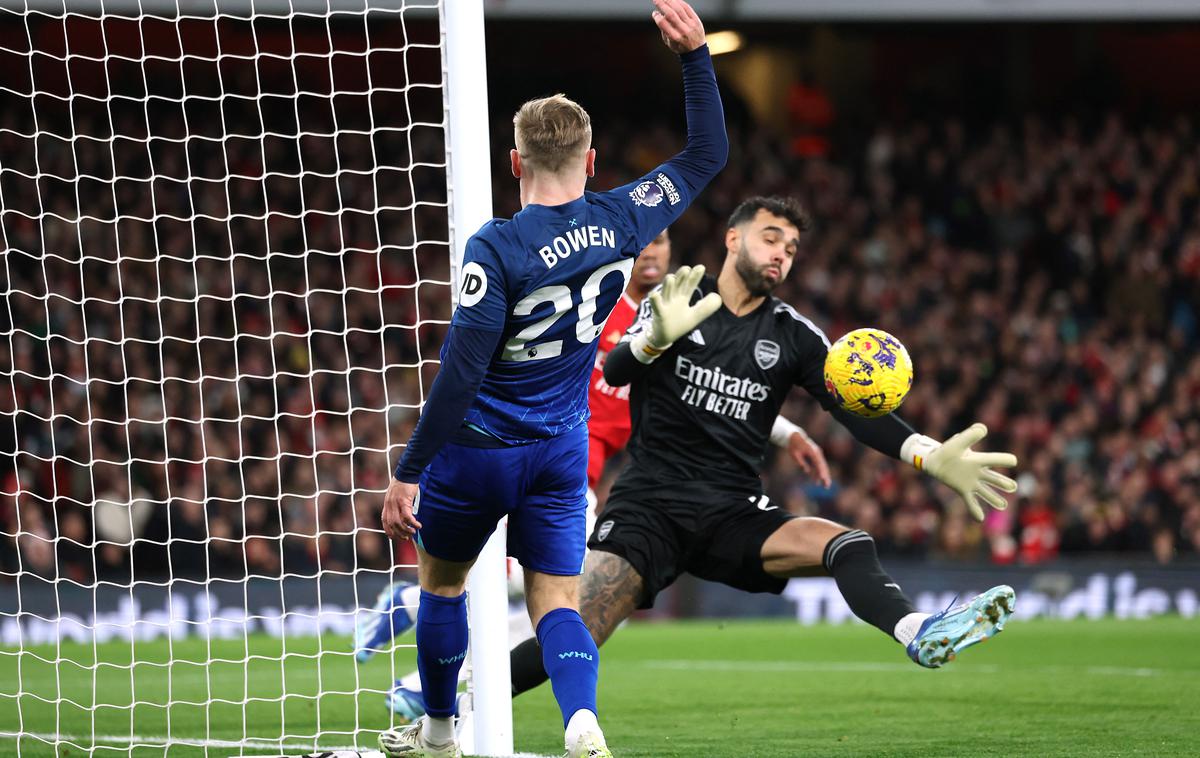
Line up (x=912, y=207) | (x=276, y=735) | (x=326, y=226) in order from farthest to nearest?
(x=912, y=207)
(x=326, y=226)
(x=276, y=735)

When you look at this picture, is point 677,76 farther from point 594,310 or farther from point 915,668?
point 594,310

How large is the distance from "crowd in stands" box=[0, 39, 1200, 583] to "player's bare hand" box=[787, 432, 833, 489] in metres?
8.05

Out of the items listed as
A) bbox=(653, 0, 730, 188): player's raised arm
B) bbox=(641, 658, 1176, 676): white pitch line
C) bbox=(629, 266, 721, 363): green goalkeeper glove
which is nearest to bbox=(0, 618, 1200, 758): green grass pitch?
bbox=(641, 658, 1176, 676): white pitch line

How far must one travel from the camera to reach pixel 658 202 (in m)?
4.64

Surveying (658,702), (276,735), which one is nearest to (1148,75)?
(658,702)

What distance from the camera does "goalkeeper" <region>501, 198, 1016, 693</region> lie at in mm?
5469

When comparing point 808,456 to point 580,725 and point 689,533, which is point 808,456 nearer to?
point 689,533

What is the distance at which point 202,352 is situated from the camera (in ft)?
55.7

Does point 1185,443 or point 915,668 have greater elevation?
point 1185,443

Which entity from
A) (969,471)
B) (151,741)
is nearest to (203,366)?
(151,741)

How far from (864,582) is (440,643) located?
1.61 meters

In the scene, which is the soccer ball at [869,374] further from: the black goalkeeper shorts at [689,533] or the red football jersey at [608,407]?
the red football jersey at [608,407]

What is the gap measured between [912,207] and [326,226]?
8605mm

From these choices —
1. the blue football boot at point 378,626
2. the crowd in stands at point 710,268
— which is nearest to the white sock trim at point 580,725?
the blue football boot at point 378,626
